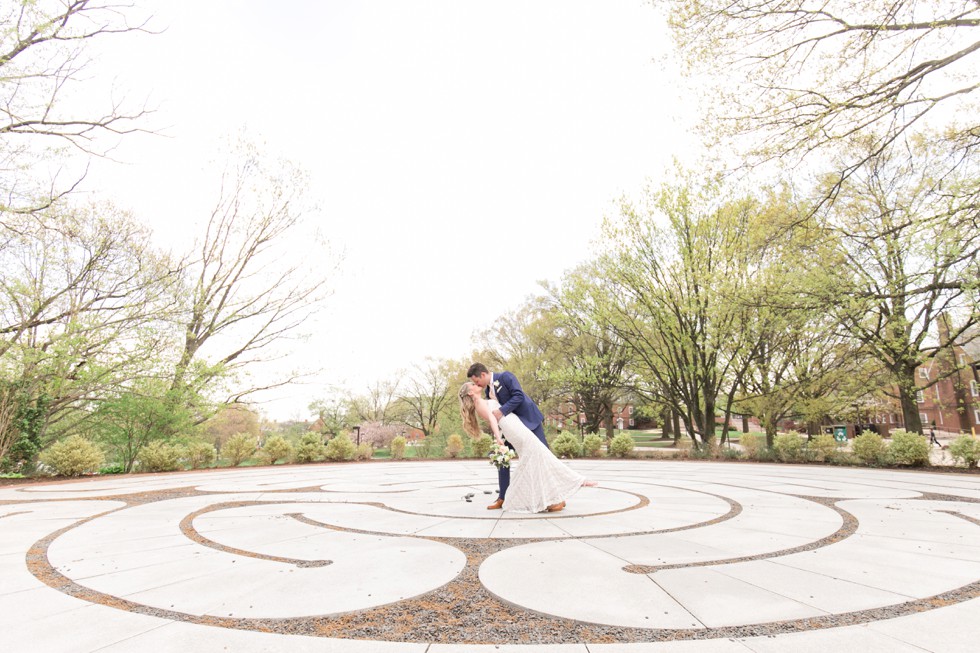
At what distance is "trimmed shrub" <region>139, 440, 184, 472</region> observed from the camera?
12.7m

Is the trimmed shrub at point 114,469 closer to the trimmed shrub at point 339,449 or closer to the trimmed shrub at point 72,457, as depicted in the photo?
the trimmed shrub at point 72,457

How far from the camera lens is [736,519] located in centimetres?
505

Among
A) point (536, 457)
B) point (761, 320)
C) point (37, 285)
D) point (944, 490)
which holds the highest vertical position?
point (37, 285)

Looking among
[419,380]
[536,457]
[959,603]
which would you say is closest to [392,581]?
[536,457]

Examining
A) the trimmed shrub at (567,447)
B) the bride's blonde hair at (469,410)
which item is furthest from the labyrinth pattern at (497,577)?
the trimmed shrub at (567,447)

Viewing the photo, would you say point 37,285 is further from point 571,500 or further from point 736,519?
point 736,519

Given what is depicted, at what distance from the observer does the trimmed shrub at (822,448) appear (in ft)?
41.9

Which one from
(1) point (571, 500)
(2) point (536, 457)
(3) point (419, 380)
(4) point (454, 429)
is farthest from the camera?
(3) point (419, 380)

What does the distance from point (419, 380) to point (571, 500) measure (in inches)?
1370

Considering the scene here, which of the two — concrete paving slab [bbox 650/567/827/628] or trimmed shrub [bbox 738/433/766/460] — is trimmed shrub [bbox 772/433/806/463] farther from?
concrete paving slab [bbox 650/567/827/628]

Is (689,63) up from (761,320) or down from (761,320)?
up

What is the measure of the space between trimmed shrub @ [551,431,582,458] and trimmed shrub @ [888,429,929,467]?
28.8ft

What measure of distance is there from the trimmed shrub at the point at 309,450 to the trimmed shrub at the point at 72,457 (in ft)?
18.5

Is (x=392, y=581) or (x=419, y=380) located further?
(x=419, y=380)
